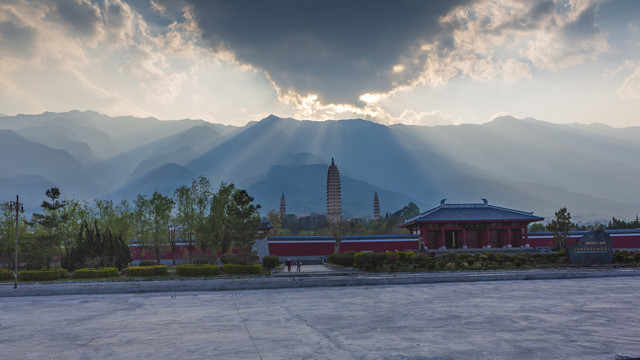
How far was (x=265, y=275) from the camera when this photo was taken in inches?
1238

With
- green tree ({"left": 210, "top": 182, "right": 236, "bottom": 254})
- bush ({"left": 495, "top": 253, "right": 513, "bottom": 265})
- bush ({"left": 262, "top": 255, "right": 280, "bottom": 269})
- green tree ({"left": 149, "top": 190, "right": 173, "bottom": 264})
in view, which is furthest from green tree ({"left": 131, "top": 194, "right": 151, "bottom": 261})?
bush ({"left": 495, "top": 253, "right": 513, "bottom": 265})

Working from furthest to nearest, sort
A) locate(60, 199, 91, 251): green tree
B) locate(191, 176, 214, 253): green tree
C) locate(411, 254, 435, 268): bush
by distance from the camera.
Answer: locate(60, 199, 91, 251): green tree → locate(191, 176, 214, 253): green tree → locate(411, 254, 435, 268): bush

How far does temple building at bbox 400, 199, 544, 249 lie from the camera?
51781 millimetres

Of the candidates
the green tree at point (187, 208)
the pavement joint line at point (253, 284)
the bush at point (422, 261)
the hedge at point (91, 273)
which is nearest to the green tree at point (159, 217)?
the green tree at point (187, 208)

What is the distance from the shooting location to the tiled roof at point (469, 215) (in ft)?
169

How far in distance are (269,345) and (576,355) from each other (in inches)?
266

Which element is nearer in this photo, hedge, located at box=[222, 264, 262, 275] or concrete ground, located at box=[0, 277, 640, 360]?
concrete ground, located at box=[0, 277, 640, 360]

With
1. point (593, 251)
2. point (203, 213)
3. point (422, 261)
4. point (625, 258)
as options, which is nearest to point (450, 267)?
point (422, 261)

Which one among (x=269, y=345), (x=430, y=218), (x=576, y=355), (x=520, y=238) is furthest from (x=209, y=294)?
(x=520, y=238)

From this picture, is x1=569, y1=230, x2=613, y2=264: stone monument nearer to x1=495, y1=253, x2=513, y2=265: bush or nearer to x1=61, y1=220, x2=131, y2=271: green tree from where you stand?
x1=495, y1=253, x2=513, y2=265: bush

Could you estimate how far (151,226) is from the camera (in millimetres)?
42031

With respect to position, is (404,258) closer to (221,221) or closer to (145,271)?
(221,221)

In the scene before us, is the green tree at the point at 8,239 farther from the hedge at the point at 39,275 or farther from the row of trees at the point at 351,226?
the row of trees at the point at 351,226

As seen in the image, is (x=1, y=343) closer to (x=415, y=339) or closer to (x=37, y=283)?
(x=415, y=339)
